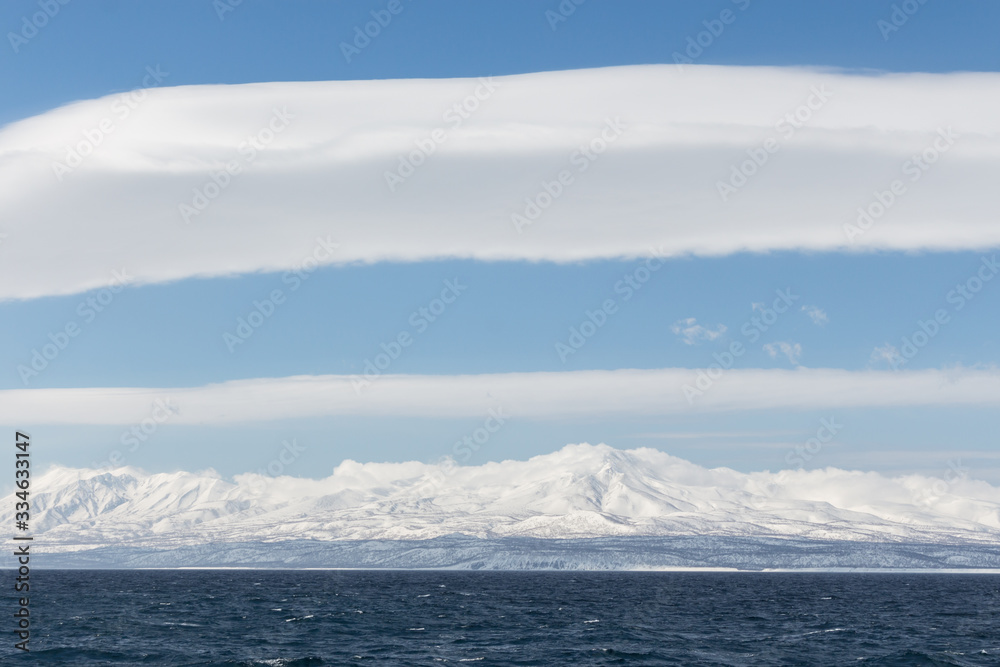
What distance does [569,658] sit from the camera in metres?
85.9

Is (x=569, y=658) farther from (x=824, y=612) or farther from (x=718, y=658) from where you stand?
(x=824, y=612)

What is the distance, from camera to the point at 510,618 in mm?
133250

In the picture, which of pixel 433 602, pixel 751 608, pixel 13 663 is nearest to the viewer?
pixel 13 663

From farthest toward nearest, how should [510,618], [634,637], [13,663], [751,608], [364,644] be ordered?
[751,608] < [510,618] < [634,637] < [364,644] < [13,663]

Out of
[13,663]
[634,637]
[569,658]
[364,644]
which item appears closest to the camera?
[13,663]

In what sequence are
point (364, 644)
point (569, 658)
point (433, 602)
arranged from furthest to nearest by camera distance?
point (433, 602), point (364, 644), point (569, 658)

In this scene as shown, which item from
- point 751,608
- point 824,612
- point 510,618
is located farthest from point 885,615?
point 510,618

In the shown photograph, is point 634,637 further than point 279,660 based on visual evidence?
Yes

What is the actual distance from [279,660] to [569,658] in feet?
81.2

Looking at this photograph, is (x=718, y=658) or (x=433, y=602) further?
(x=433, y=602)

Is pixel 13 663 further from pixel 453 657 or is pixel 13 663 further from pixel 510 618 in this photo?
pixel 510 618

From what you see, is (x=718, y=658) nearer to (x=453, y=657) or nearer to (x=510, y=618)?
(x=453, y=657)

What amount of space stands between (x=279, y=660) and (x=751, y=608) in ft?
324

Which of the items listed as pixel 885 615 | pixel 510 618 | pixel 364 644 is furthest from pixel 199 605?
pixel 885 615
